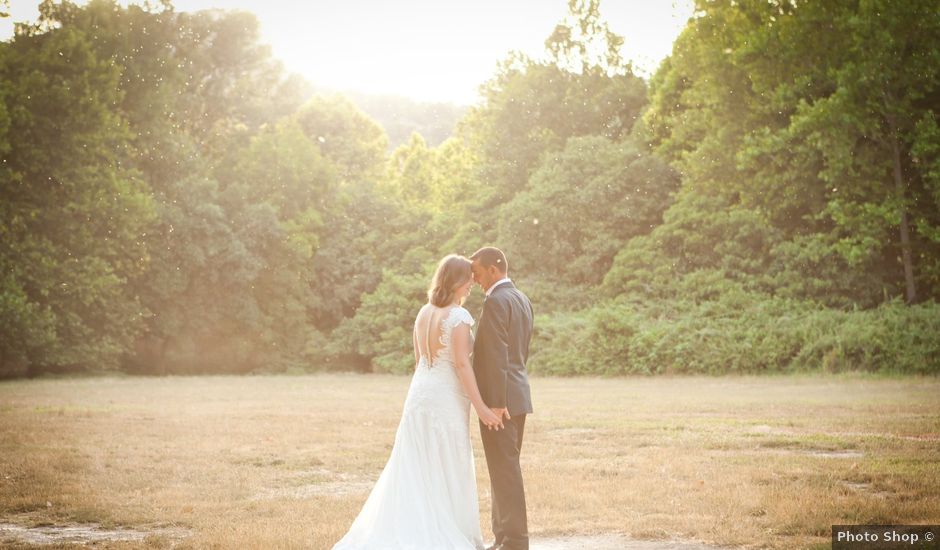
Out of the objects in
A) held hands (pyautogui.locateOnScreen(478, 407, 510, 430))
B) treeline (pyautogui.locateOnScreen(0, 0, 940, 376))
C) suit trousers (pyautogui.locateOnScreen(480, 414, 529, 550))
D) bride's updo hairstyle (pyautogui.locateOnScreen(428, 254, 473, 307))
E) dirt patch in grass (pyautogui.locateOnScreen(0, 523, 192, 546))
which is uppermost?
treeline (pyautogui.locateOnScreen(0, 0, 940, 376))

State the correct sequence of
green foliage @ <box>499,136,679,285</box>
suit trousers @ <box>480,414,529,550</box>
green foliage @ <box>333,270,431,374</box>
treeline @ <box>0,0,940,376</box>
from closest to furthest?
suit trousers @ <box>480,414,529,550</box>, treeline @ <box>0,0,940,376</box>, green foliage @ <box>499,136,679,285</box>, green foliage @ <box>333,270,431,374</box>

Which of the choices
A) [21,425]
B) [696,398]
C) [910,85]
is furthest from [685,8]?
[21,425]

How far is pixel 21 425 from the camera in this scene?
15.9 metres

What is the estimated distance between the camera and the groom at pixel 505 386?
23.2ft

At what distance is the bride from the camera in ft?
23.6

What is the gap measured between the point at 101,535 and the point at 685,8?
35380 mm

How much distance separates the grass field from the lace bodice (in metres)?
→ 1.80

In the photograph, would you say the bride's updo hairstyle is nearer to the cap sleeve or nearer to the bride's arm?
the cap sleeve

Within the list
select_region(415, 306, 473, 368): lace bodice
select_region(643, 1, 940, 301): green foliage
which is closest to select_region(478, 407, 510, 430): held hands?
select_region(415, 306, 473, 368): lace bodice

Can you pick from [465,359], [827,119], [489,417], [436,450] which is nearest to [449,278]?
[465,359]

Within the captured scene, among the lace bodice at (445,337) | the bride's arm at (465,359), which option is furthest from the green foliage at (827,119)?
the bride's arm at (465,359)

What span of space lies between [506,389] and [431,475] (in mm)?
1060

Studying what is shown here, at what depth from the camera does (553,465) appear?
11500mm

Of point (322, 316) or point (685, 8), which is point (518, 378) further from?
point (322, 316)
